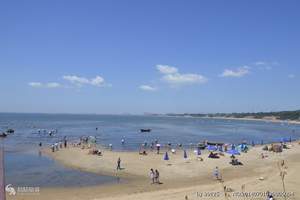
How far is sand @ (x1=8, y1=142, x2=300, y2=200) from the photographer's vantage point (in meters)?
25.0

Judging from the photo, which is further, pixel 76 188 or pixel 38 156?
pixel 38 156

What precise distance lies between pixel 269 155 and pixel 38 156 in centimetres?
2860

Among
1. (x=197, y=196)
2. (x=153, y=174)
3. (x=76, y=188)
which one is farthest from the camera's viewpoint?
(x=153, y=174)

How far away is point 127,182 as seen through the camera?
3094 centimetres

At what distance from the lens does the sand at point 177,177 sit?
984 inches

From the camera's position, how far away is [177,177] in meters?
33.1

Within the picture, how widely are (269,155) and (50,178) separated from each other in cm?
2806

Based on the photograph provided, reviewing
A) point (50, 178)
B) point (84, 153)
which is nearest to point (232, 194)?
point (50, 178)

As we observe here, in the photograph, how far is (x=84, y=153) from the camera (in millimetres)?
50156

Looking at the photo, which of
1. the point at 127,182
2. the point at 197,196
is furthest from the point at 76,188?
the point at 197,196

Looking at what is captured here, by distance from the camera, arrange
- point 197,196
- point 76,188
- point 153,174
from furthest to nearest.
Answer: point 153,174 < point 76,188 < point 197,196

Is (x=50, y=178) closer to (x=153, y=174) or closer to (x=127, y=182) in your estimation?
(x=127, y=182)

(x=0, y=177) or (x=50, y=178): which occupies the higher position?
(x=0, y=177)

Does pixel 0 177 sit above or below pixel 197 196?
above
